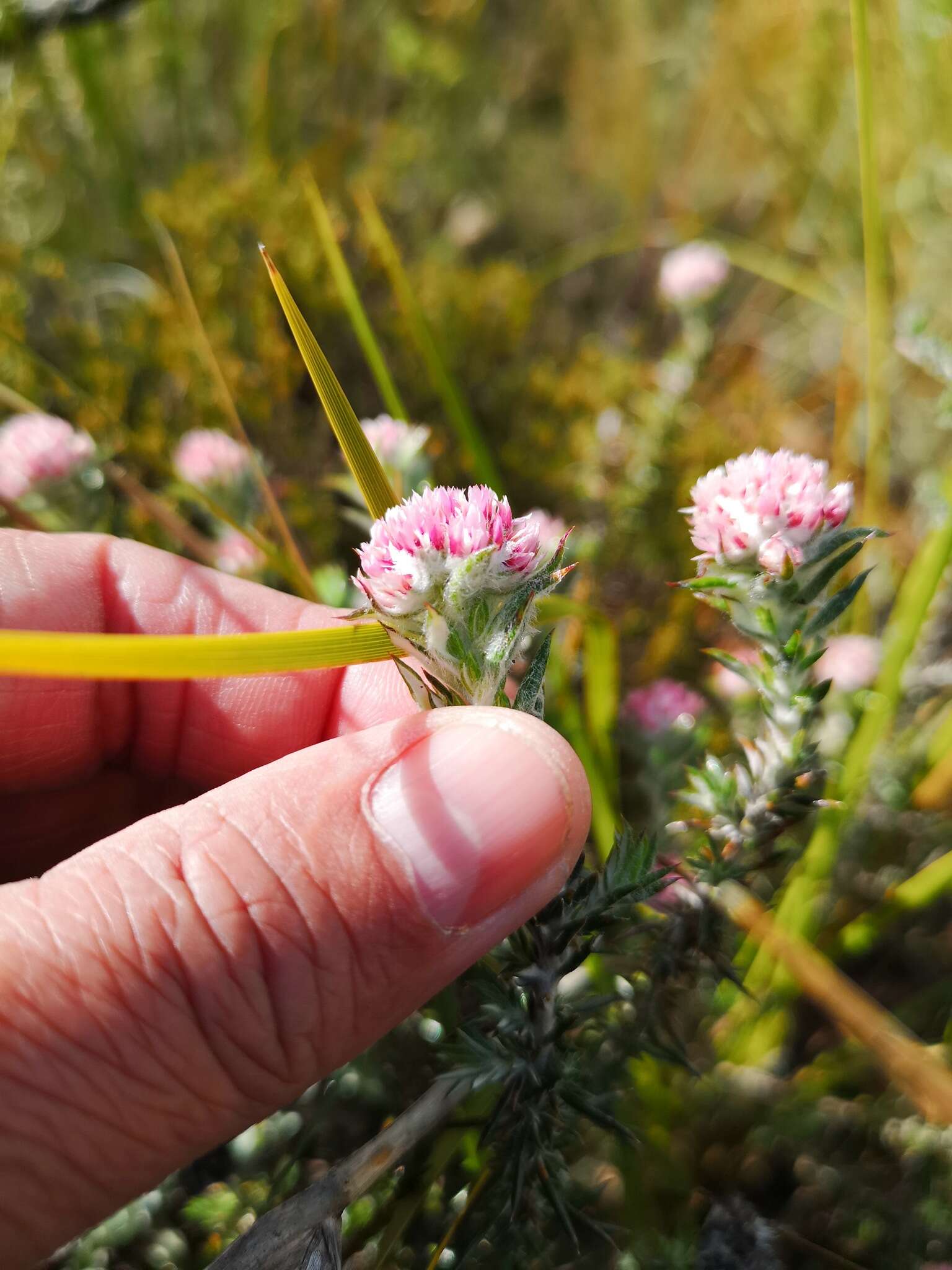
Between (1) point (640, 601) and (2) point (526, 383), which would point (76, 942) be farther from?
(2) point (526, 383)

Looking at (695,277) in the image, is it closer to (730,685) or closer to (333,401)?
(730,685)

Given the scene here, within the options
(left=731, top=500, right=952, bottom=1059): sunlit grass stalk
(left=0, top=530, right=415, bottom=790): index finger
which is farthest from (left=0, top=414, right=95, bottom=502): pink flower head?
(left=731, top=500, right=952, bottom=1059): sunlit grass stalk

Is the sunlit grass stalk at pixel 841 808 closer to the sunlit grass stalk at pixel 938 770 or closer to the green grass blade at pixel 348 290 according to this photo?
the sunlit grass stalk at pixel 938 770

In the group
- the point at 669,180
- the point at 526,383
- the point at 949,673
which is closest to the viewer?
the point at 949,673

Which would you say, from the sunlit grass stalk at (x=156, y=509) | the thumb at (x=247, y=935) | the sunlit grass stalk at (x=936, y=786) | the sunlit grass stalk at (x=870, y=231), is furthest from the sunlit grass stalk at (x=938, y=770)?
the sunlit grass stalk at (x=156, y=509)

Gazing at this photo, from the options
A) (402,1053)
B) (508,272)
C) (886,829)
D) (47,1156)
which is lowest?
(402,1053)

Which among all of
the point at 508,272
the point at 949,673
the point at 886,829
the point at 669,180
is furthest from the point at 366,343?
the point at 669,180

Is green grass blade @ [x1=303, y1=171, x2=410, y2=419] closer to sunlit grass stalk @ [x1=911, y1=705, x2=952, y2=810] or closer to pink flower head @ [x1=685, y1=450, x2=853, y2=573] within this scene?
pink flower head @ [x1=685, y1=450, x2=853, y2=573]
